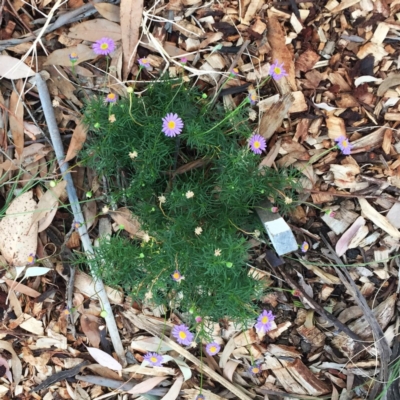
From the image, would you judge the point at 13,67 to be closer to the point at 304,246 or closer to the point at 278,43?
the point at 278,43

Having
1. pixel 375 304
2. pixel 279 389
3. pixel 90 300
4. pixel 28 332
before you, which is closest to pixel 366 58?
pixel 375 304

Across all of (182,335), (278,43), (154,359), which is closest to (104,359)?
(154,359)

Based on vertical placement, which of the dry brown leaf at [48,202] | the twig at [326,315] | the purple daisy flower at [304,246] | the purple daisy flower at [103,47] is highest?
the purple daisy flower at [103,47]

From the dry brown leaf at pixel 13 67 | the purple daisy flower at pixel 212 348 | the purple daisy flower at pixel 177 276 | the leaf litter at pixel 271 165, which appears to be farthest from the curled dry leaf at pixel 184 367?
the dry brown leaf at pixel 13 67

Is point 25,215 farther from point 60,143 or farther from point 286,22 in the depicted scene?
point 286,22

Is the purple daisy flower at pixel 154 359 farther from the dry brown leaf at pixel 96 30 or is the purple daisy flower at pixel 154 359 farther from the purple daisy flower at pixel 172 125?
the dry brown leaf at pixel 96 30
